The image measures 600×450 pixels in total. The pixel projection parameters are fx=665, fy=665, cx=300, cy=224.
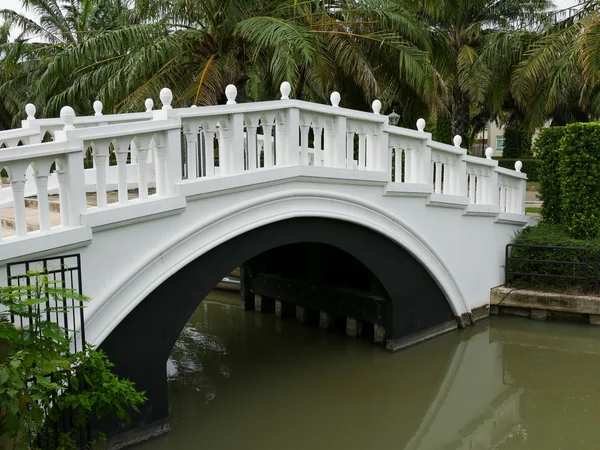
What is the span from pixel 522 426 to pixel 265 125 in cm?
423

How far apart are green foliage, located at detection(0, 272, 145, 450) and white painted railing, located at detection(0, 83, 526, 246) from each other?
0.69 metres

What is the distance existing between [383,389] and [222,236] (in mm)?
2950

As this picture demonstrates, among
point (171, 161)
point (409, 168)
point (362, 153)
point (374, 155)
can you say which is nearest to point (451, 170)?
point (409, 168)

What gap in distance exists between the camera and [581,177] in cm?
1077

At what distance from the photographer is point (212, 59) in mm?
11820

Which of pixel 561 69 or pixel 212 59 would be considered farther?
pixel 561 69

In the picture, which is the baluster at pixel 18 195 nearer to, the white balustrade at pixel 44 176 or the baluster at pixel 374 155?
the white balustrade at pixel 44 176

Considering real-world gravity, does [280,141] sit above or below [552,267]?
above

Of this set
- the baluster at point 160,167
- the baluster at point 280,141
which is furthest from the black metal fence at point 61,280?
the baluster at point 280,141

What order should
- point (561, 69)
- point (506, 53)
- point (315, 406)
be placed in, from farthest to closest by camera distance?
point (506, 53) < point (561, 69) < point (315, 406)

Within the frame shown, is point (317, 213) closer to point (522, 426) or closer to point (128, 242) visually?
point (128, 242)

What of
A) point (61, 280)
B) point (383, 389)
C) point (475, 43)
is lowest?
point (383, 389)

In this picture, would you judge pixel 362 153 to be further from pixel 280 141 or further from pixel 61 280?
pixel 61 280

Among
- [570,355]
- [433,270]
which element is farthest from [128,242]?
[570,355]
